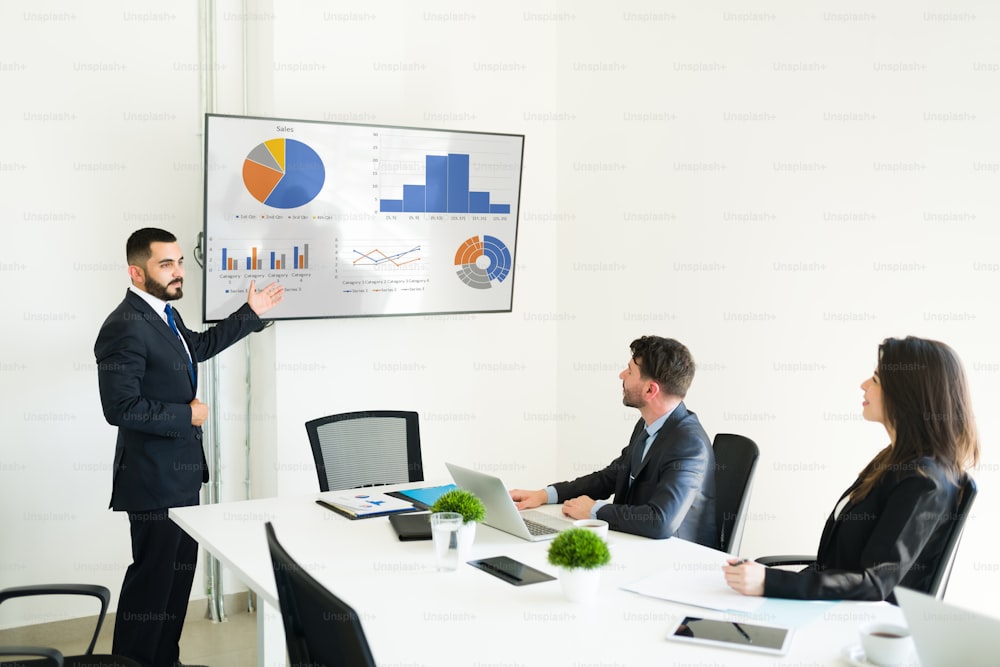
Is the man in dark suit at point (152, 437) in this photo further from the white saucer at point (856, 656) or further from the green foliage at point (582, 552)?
the white saucer at point (856, 656)

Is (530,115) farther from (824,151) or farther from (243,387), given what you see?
(243,387)

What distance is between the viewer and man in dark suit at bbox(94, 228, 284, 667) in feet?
11.9

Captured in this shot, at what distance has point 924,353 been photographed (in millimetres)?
2383

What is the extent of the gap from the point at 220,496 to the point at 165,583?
941mm

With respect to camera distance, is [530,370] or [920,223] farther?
[530,370]

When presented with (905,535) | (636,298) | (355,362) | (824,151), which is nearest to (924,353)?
(905,535)

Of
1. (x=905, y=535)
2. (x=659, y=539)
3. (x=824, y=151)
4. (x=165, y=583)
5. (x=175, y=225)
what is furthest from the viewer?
(x=175, y=225)

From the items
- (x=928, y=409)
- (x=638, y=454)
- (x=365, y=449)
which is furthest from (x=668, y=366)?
(x=365, y=449)

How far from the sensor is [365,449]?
392cm

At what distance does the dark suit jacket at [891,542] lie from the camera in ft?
7.22

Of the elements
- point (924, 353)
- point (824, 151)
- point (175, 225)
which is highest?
point (824, 151)

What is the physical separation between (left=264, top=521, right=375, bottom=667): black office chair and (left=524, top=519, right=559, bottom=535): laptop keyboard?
125 centimetres

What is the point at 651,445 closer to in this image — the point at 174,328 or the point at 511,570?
the point at 511,570

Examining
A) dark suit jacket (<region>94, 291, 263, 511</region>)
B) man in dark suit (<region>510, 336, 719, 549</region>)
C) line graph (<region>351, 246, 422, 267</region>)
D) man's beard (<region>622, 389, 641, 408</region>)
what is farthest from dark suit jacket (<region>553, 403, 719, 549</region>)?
line graph (<region>351, 246, 422, 267</region>)
